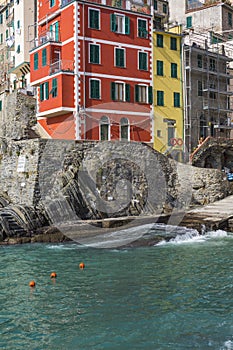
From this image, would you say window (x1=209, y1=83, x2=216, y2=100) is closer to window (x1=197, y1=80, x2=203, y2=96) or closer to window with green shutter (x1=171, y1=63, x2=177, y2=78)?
window (x1=197, y1=80, x2=203, y2=96)

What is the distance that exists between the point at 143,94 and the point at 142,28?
5.75 metres

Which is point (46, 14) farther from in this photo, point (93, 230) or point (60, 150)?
point (93, 230)

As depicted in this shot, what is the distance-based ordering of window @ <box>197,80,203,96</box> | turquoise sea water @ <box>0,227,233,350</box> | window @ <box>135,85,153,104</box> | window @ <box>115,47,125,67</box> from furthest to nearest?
window @ <box>197,80,203,96</box>
window @ <box>135,85,153,104</box>
window @ <box>115,47,125,67</box>
turquoise sea water @ <box>0,227,233,350</box>

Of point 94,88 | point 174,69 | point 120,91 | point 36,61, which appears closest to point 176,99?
point 174,69

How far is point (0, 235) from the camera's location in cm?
2519

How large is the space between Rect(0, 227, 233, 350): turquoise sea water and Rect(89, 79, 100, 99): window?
17.5 meters

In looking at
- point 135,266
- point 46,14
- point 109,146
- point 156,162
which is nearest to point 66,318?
point 135,266

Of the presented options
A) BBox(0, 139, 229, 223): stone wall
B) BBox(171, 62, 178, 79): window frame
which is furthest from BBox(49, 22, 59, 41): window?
BBox(171, 62, 178, 79): window frame

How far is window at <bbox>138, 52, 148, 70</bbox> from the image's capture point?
39.7 m

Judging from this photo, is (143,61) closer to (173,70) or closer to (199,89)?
(173,70)

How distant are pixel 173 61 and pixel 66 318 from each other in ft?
112

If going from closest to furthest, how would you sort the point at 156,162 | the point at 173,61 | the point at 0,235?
the point at 0,235, the point at 156,162, the point at 173,61

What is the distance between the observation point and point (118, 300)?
14164mm

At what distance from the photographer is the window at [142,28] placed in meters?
39.6
